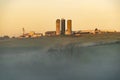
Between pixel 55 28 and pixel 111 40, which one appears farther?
pixel 55 28

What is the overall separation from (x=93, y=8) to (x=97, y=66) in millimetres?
1093

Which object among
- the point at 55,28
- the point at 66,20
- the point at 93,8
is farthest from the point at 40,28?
the point at 93,8

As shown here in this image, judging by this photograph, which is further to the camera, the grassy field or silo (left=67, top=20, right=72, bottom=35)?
silo (left=67, top=20, right=72, bottom=35)

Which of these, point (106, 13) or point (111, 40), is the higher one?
point (106, 13)

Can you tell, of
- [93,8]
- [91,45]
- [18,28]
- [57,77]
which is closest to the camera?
[57,77]

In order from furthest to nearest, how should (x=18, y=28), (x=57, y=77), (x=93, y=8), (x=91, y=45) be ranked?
(x=93, y=8) → (x=18, y=28) → (x=91, y=45) → (x=57, y=77)

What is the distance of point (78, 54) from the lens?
1184 millimetres

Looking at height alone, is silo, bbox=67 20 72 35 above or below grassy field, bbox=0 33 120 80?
above

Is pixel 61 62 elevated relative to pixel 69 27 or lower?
lower

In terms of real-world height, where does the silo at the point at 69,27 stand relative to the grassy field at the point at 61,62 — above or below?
above

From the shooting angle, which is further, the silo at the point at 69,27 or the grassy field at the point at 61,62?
the silo at the point at 69,27

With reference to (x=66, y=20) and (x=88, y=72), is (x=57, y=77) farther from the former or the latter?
(x=66, y=20)

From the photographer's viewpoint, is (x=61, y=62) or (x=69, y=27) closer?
(x=61, y=62)

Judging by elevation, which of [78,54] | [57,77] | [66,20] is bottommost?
[57,77]
